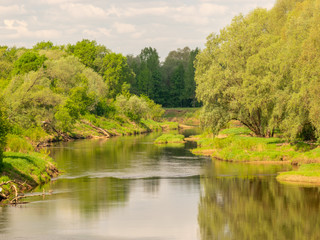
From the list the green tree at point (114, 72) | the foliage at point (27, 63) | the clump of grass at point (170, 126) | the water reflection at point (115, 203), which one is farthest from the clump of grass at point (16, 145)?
the green tree at point (114, 72)

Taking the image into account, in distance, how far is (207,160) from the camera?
211ft

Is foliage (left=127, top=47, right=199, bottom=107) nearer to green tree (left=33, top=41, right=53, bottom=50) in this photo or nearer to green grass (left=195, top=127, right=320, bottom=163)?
green tree (left=33, top=41, right=53, bottom=50)

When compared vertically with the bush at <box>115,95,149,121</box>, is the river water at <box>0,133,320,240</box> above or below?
below

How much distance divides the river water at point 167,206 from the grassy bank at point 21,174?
1.23 metres

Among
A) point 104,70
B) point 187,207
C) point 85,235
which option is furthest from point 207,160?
point 104,70

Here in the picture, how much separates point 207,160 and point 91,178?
61.6ft

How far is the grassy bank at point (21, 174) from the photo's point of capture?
38.5 meters

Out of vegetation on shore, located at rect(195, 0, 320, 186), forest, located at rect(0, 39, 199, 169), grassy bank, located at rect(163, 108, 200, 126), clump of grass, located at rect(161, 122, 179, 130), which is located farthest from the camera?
grassy bank, located at rect(163, 108, 200, 126)

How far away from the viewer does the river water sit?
1224 inches

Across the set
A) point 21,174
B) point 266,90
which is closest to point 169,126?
point 266,90

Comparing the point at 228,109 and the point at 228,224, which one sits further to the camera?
the point at 228,109

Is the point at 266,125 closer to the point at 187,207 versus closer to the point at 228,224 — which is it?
the point at 187,207

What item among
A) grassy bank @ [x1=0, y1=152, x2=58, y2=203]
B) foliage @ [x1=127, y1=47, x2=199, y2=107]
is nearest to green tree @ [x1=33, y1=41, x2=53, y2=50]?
foliage @ [x1=127, y1=47, x2=199, y2=107]

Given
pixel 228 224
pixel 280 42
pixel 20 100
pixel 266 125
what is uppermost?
pixel 280 42
